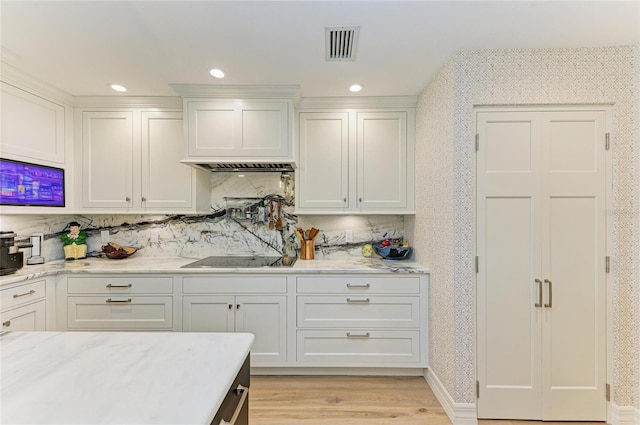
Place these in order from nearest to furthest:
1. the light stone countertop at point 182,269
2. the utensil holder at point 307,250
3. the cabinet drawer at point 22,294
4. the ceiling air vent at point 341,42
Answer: the ceiling air vent at point 341,42
the cabinet drawer at point 22,294
the light stone countertop at point 182,269
the utensil holder at point 307,250

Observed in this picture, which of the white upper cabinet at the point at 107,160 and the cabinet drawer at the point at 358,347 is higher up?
the white upper cabinet at the point at 107,160

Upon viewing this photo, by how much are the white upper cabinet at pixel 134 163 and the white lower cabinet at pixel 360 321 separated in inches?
55.4

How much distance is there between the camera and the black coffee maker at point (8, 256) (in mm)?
2000

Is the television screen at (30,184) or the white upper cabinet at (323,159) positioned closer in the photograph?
the television screen at (30,184)

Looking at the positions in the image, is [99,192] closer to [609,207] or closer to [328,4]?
[328,4]

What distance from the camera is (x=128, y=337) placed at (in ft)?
3.33

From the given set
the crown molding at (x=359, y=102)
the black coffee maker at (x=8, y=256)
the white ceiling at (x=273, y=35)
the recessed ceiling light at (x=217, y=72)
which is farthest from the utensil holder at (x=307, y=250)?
the black coffee maker at (x=8, y=256)

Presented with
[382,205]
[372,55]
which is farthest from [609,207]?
[372,55]

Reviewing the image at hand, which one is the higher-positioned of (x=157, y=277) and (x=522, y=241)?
(x=522, y=241)

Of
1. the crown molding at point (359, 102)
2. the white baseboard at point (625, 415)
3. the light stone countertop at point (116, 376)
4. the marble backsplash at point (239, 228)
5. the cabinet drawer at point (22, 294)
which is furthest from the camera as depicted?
the marble backsplash at point (239, 228)

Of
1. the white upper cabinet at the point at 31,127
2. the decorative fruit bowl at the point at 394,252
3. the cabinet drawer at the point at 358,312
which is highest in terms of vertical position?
the white upper cabinet at the point at 31,127

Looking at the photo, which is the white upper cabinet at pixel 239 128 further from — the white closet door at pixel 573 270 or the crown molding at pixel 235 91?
the white closet door at pixel 573 270

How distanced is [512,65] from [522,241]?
1.15 metres

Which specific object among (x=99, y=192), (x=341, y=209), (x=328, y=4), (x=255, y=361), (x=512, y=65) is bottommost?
(x=255, y=361)
